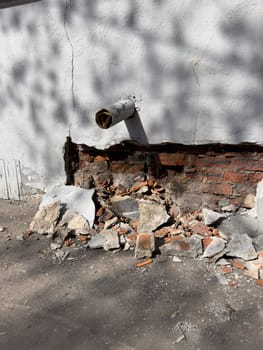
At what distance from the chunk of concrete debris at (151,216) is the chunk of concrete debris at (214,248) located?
46 centimetres

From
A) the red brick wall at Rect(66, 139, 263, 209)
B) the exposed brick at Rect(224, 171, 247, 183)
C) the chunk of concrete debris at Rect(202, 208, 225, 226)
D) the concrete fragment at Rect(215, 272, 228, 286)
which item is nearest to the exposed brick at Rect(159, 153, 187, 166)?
the red brick wall at Rect(66, 139, 263, 209)

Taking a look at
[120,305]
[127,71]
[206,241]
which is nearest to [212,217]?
[206,241]

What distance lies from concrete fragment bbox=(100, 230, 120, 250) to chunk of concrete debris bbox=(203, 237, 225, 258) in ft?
2.39

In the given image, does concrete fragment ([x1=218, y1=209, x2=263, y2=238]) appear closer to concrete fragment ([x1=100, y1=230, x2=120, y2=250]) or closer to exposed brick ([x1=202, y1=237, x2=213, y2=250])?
exposed brick ([x1=202, y1=237, x2=213, y2=250])

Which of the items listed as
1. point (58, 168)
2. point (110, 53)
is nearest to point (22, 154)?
point (58, 168)

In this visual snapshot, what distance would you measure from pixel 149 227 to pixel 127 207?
1.17 ft

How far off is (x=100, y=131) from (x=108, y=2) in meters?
1.13

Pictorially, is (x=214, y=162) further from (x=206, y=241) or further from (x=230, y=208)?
(x=206, y=241)

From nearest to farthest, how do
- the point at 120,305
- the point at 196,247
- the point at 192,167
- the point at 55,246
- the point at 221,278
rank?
the point at 120,305, the point at 221,278, the point at 196,247, the point at 55,246, the point at 192,167

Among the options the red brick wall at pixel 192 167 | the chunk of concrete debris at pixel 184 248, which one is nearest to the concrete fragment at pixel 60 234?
the red brick wall at pixel 192 167

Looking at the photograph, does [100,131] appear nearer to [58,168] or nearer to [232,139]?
[58,168]

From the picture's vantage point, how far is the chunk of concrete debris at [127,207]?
2.92 m

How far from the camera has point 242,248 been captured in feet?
7.85

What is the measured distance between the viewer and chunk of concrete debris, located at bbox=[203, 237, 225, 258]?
7.91ft
